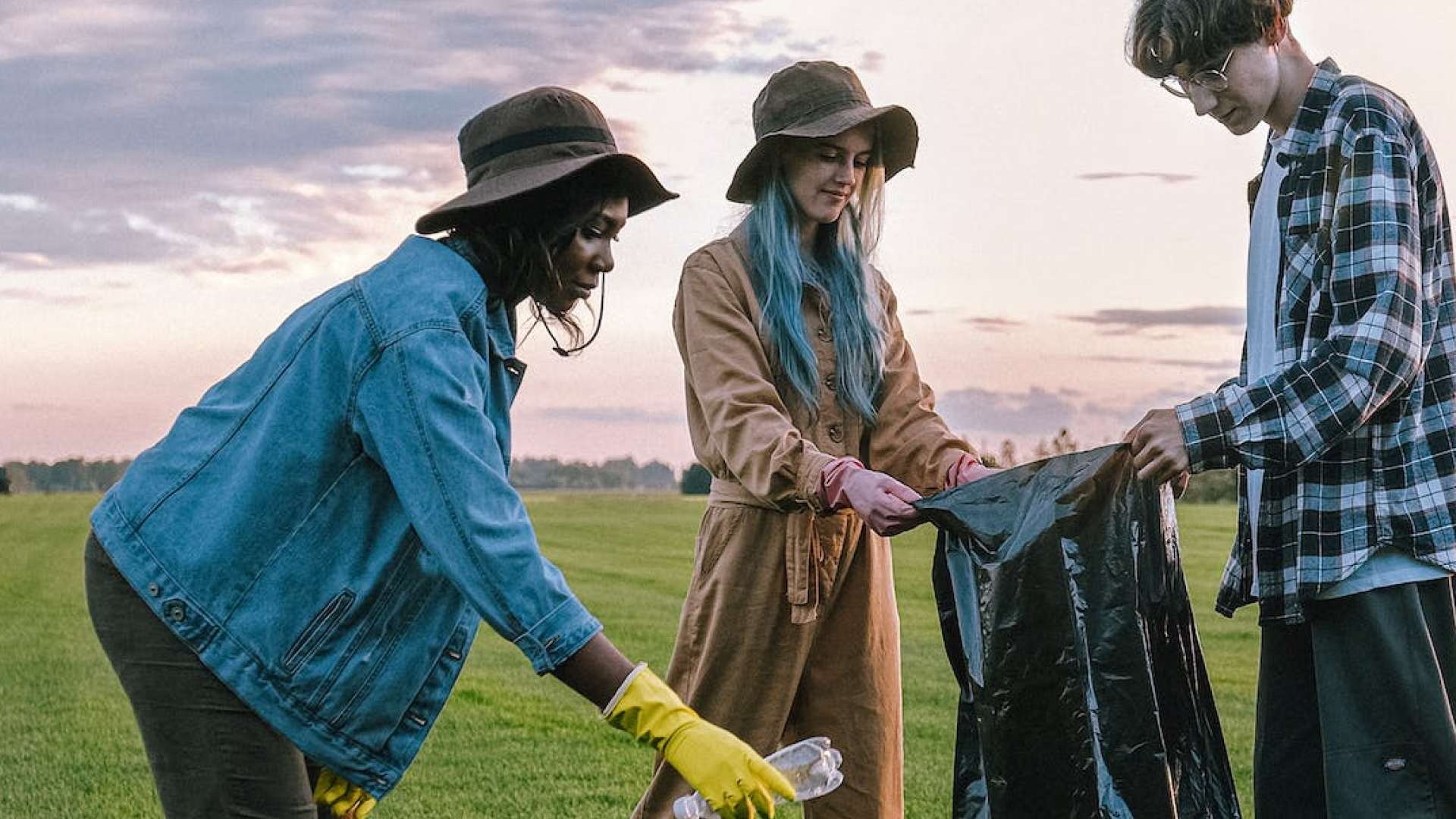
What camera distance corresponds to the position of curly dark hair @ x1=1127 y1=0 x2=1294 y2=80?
3047mm

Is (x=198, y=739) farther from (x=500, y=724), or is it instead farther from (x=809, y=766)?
(x=500, y=724)

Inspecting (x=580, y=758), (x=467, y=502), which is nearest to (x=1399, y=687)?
(x=467, y=502)

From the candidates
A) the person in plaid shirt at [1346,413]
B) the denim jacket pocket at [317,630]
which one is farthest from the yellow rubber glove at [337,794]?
the person in plaid shirt at [1346,413]

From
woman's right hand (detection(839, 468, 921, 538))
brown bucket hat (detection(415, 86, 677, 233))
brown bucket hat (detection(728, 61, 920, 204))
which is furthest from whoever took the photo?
brown bucket hat (detection(728, 61, 920, 204))

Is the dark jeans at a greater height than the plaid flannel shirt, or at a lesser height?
lesser

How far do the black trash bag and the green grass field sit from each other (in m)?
0.62

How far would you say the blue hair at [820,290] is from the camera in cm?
362

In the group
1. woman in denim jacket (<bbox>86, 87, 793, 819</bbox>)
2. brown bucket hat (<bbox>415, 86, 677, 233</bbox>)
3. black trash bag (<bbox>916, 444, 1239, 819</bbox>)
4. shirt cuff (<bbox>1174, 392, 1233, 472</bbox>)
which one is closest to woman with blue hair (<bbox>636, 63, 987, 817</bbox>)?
black trash bag (<bbox>916, 444, 1239, 819</bbox>)

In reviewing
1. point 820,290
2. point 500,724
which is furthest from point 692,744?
point 500,724

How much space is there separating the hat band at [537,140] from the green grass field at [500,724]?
1399 mm

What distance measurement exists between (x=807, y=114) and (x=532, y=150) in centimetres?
119

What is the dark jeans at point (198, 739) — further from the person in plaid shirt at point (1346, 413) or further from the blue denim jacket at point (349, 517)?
the person in plaid shirt at point (1346, 413)

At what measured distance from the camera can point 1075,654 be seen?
3.14 m

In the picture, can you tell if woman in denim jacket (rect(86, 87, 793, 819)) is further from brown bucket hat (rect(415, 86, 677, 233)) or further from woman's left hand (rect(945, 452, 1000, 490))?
woman's left hand (rect(945, 452, 1000, 490))
